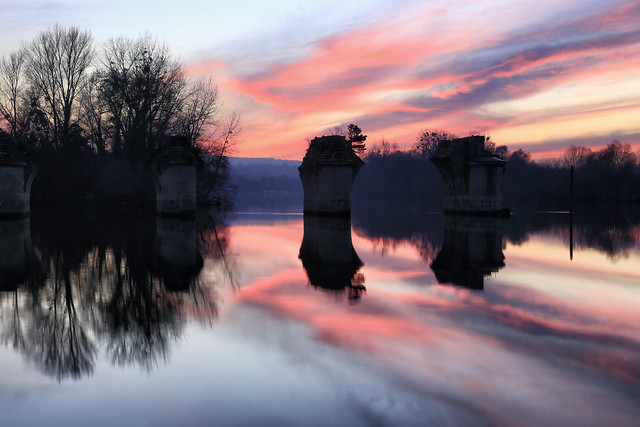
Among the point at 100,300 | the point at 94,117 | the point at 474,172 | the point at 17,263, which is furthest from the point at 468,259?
the point at 94,117

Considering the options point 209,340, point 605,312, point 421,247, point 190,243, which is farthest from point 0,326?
point 421,247

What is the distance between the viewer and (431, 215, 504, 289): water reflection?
11.2m

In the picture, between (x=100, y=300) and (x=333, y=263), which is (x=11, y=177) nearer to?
(x=333, y=263)

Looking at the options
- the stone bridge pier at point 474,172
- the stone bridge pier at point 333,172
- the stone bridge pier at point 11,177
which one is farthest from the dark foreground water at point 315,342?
the stone bridge pier at point 474,172

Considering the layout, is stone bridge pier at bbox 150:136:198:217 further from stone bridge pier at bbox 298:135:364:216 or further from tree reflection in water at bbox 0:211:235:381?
tree reflection in water at bbox 0:211:235:381

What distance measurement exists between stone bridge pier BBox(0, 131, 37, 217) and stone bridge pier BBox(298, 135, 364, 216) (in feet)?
58.0

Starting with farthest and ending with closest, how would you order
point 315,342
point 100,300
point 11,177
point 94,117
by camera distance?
point 94,117 → point 11,177 → point 100,300 → point 315,342

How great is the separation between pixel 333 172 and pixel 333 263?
64.2ft

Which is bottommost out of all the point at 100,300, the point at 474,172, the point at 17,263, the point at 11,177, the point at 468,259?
the point at 468,259

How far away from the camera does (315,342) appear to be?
6.24 metres

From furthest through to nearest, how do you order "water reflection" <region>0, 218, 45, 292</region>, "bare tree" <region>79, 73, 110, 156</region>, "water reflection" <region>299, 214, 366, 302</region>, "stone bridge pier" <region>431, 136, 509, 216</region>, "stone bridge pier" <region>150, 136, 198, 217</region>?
"bare tree" <region>79, 73, 110, 156</region>, "stone bridge pier" <region>431, 136, 509, 216</region>, "stone bridge pier" <region>150, 136, 198, 217</region>, "water reflection" <region>299, 214, 366, 302</region>, "water reflection" <region>0, 218, 45, 292</region>

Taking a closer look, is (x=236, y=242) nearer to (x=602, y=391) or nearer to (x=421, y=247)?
(x=421, y=247)

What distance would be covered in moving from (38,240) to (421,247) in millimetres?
13884

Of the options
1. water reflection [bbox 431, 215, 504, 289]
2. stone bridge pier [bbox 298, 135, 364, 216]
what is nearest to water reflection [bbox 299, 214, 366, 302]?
water reflection [bbox 431, 215, 504, 289]
